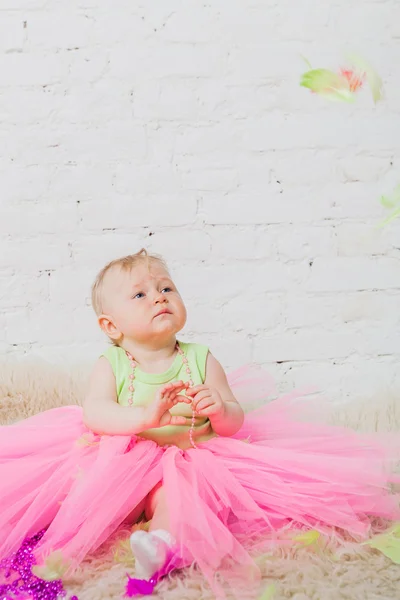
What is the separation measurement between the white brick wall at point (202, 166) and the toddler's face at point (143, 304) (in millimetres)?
648

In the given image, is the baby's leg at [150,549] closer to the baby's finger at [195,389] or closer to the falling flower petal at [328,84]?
the baby's finger at [195,389]

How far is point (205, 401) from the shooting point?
51.0 inches

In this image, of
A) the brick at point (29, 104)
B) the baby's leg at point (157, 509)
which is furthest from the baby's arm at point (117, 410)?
the brick at point (29, 104)

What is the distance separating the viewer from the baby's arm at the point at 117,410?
1.25 metres

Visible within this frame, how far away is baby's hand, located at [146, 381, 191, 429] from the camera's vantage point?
4.05ft

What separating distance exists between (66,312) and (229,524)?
1005mm

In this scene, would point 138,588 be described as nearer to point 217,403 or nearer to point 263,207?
point 217,403

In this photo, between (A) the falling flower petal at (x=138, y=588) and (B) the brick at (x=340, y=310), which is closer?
(A) the falling flower petal at (x=138, y=588)

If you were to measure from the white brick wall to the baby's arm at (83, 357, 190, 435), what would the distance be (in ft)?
2.34

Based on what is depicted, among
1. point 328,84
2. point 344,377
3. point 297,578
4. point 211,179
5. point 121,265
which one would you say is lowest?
point 297,578

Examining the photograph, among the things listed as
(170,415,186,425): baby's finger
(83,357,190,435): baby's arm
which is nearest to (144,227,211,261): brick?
(83,357,190,435): baby's arm

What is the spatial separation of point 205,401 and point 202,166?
3.12ft

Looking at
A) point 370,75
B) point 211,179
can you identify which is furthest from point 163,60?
point 370,75

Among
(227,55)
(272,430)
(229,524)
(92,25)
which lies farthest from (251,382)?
(92,25)
